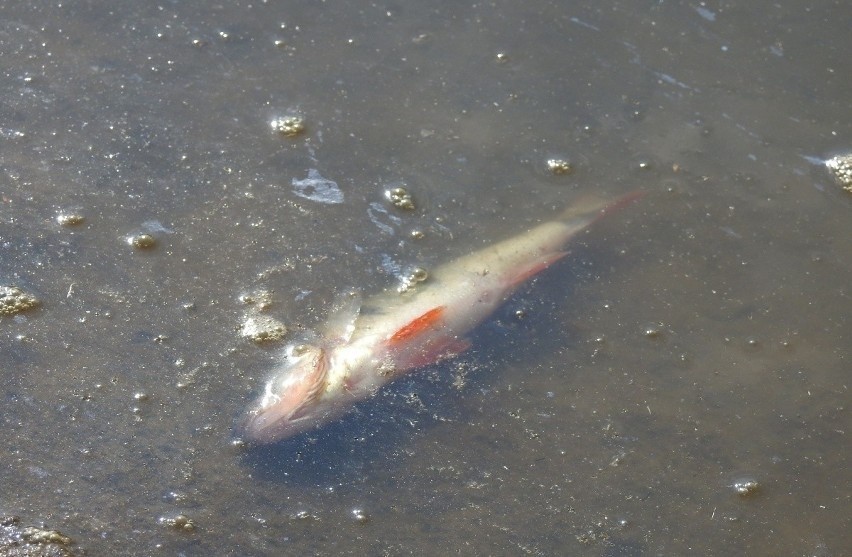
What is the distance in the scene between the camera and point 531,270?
336cm

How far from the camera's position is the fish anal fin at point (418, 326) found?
316 centimetres

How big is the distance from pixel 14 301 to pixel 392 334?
1346 millimetres

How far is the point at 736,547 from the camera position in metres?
2.92

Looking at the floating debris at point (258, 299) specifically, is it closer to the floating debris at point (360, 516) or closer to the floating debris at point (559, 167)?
the floating debris at point (360, 516)

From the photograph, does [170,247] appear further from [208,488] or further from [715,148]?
[715,148]

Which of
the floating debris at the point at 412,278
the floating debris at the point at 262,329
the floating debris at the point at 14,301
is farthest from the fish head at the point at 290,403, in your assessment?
the floating debris at the point at 14,301

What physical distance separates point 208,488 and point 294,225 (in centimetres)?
106

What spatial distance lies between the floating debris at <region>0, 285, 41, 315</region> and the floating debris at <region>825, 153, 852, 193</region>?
3.19 metres

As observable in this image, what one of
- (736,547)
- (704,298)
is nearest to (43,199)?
(704,298)

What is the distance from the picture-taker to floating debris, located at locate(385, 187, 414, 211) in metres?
3.48

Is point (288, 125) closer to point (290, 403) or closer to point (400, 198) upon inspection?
point (400, 198)

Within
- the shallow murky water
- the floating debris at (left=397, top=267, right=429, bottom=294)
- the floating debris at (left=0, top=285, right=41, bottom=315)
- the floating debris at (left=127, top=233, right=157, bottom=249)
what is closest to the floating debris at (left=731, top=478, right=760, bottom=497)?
the shallow murky water

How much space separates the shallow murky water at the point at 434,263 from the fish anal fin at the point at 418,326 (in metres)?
0.16

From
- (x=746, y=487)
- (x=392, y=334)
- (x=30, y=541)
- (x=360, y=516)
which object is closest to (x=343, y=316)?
(x=392, y=334)
